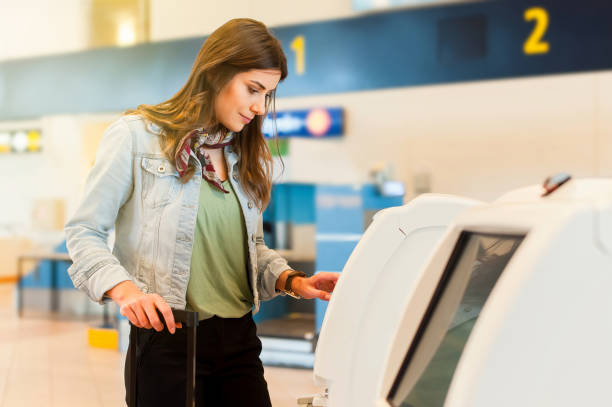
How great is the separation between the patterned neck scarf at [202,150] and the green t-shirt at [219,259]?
0.02 meters

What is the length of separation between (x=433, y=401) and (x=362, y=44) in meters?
6.80

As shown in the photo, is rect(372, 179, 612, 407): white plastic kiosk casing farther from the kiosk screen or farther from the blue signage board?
the blue signage board

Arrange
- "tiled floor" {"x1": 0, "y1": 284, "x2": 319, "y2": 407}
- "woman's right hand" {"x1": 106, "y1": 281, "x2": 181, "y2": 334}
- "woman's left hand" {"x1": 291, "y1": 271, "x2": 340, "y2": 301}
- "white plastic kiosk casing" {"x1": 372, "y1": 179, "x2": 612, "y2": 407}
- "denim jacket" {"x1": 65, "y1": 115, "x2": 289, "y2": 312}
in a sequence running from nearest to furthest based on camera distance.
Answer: "white plastic kiosk casing" {"x1": 372, "y1": 179, "x2": 612, "y2": 407}
"woman's right hand" {"x1": 106, "y1": 281, "x2": 181, "y2": 334}
"denim jacket" {"x1": 65, "y1": 115, "x2": 289, "y2": 312}
"woman's left hand" {"x1": 291, "y1": 271, "x2": 340, "y2": 301}
"tiled floor" {"x1": 0, "y1": 284, "x2": 319, "y2": 407}

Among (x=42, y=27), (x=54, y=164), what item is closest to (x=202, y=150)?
(x=54, y=164)

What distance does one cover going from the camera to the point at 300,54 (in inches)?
315

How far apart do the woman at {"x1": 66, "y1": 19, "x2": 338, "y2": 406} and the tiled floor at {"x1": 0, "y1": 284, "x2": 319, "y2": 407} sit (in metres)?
2.01

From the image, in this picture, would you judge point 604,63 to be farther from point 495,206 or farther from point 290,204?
point 495,206

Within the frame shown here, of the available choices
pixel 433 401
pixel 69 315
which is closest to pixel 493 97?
pixel 69 315

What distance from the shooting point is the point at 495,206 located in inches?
38.3

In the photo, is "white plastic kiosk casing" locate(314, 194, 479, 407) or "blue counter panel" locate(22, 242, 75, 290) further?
"blue counter panel" locate(22, 242, 75, 290)

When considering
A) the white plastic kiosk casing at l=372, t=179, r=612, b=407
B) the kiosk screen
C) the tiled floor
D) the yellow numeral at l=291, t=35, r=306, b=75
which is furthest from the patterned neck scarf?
the yellow numeral at l=291, t=35, r=306, b=75

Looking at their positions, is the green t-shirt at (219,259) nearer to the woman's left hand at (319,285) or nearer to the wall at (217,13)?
the woman's left hand at (319,285)

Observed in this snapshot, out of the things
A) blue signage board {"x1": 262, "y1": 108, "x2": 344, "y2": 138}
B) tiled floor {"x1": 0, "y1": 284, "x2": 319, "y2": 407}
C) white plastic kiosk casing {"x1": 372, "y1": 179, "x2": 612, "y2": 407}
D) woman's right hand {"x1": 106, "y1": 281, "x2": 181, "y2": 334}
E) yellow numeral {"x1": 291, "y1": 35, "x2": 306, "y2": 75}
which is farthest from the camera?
yellow numeral {"x1": 291, "y1": 35, "x2": 306, "y2": 75}

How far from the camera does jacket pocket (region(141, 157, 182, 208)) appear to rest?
1.66m
